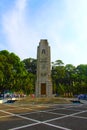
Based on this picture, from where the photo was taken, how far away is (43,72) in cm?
4209

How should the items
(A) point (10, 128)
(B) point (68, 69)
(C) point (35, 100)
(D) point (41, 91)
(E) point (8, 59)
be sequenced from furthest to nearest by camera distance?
1. (B) point (68, 69)
2. (E) point (8, 59)
3. (D) point (41, 91)
4. (C) point (35, 100)
5. (A) point (10, 128)

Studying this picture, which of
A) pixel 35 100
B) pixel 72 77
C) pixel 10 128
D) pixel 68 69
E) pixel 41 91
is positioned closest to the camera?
pixel 10 128

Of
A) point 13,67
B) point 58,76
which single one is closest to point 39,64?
point 13,67

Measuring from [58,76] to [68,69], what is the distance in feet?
23.9

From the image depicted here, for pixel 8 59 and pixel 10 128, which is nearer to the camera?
pixel 10 128

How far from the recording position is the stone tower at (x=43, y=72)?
4151 centimetres

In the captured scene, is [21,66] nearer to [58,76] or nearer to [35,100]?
[35,100]

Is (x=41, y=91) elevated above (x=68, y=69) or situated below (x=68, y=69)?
below

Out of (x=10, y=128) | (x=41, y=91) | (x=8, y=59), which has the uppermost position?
(x=8, y=59)

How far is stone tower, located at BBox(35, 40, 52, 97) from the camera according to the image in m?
41.5

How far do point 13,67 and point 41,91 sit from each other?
955 cm

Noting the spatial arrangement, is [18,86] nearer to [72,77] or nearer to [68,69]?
[72,77]

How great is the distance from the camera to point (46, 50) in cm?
4259

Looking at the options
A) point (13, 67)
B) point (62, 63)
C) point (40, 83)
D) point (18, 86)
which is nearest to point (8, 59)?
point (13, 67)
